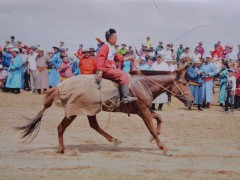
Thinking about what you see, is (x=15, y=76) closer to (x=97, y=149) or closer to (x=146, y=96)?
(x=97, y=149)

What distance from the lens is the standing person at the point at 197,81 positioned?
662 inches

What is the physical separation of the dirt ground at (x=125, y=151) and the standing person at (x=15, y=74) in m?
6.06

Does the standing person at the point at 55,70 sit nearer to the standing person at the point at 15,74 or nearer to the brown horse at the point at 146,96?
the standing person at the point at 15,74

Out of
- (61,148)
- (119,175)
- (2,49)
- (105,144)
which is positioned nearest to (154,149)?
(105,144)

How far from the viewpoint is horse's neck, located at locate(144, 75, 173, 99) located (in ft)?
30.0

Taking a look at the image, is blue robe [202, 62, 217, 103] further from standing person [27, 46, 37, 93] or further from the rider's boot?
the rider's boot

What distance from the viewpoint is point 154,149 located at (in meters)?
9.30

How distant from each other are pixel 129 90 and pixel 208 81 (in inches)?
359

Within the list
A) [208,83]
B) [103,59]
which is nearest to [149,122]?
[103,59]

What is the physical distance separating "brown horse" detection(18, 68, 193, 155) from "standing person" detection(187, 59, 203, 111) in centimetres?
755

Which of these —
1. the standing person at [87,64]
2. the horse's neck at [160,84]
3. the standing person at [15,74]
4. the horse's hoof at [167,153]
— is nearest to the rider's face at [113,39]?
the horse's neck at [160,84]

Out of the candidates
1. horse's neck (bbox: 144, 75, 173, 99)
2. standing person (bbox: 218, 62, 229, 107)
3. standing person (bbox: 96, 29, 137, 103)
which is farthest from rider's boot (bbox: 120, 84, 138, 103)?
standing person (bbox: 218, 62, 229, 107)

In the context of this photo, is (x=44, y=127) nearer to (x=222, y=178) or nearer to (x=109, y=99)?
(x=109, y=99)

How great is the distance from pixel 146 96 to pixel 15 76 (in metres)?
12.6
